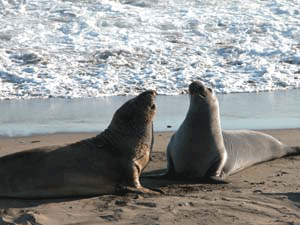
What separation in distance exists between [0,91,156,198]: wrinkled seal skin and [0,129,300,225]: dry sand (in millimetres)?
130

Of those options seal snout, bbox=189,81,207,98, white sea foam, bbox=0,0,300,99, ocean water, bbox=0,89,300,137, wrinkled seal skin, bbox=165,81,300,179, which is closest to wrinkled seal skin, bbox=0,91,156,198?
wrinkled seal skin, bbox=165,81,300,179

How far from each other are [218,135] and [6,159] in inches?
86.1

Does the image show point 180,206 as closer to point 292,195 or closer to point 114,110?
point 292,195

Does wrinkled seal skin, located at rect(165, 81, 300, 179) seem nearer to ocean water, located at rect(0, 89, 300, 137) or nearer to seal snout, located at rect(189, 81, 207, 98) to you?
seal snout, located at rect(189, 81, 207, 98)

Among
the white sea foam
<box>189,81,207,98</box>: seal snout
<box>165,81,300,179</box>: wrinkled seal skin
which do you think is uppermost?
<box>189,81,207,98</box>: seal snout

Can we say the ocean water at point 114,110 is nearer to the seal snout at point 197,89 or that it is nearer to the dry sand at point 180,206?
the seal snout at point 197,89

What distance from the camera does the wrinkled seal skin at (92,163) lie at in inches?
202

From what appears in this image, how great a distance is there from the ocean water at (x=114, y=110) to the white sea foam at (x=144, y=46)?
1.15 m

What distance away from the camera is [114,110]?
11.8m

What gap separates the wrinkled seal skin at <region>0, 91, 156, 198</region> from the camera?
5.12m

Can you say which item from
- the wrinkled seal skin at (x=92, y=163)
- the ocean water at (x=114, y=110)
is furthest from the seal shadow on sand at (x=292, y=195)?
the ocean water at (x=114, y=110)

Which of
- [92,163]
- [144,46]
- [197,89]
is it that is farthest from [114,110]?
[144,46]

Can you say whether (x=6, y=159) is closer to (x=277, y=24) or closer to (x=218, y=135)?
(x=218, y=135)

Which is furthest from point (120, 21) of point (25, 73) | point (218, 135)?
point (218, 135)
